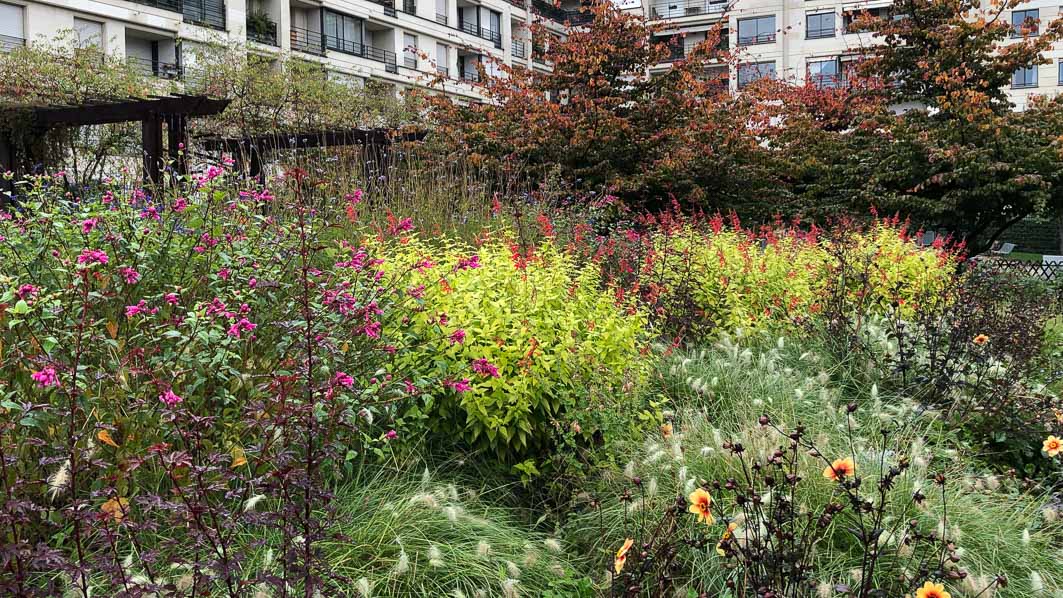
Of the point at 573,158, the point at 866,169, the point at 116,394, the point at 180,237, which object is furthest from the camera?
the point at 866,169

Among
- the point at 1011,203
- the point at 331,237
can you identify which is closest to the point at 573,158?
the point at 1011,203

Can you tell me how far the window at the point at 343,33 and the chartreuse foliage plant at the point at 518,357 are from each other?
A: 28.9m

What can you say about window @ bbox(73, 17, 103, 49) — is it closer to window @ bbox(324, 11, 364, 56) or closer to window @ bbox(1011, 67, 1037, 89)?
window @ bbox(324, 11, 364, 56)

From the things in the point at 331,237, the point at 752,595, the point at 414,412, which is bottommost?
the point at 752,595

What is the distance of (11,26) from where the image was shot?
2116 cm

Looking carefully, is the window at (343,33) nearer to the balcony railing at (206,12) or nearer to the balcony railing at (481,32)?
the balcony railing at (206,12)

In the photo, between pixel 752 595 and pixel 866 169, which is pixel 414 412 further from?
pixel 866 169

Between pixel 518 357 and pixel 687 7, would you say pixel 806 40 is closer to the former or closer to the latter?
pixel 687 7

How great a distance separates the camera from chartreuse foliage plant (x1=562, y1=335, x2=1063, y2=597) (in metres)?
2.33

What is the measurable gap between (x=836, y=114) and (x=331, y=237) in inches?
656

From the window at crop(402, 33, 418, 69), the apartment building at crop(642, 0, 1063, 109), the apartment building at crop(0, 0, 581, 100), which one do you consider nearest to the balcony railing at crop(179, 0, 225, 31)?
the apartment building at crop(0, 0, 581, 100)

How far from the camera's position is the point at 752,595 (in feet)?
8.63

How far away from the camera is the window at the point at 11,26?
68.4ft

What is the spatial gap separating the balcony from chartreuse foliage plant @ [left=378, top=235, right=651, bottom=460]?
26.3 m
